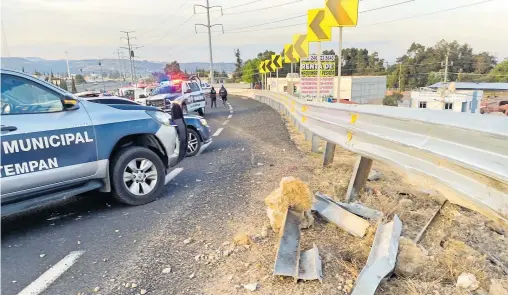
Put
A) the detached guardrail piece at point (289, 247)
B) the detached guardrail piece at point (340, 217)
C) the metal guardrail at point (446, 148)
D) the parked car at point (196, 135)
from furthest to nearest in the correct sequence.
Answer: the parked car at point (196, 135), the detached guardrail piece at point (340, 217), the detached guardrail piece at point (289, 247), the metal guardrail at point (446, 148)

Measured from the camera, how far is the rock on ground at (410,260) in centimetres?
301

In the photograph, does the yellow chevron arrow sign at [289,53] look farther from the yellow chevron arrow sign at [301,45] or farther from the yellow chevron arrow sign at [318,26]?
the yellow chevron arrow sign at [318,26]

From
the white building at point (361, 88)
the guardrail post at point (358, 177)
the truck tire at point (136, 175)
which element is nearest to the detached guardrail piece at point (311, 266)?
the guardrail post at point (358, 177)

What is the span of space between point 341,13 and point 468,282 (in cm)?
523

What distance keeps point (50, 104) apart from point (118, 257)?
221 cm

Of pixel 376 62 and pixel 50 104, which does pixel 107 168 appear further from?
pixel 376 62

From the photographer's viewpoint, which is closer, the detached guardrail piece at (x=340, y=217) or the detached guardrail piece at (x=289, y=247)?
the detached guardrail piece at (x=289, y=247)

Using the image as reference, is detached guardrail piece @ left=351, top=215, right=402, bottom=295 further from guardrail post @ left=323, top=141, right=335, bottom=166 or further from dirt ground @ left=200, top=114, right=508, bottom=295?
guardrail post @ left=323, top=141, right=335, bottom=166

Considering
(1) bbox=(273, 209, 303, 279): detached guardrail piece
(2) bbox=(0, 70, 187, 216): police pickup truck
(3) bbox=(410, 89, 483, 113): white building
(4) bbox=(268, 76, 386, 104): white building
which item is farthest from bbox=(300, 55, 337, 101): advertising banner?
(4) bbox=(268, 76, 386, 104): white building

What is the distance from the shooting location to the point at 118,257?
3.72 m

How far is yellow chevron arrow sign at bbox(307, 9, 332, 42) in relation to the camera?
26.7ft

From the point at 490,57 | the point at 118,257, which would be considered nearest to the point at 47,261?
A: the point at 118,257

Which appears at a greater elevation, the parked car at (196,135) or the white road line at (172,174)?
the parked car at (196,135)

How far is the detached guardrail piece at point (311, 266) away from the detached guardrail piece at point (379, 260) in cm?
32
